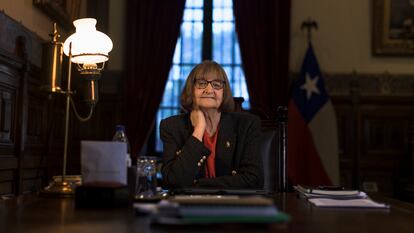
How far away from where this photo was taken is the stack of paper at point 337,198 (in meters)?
1.48

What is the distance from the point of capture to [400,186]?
171 inches

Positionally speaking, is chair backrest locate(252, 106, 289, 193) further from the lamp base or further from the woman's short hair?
the lamp base

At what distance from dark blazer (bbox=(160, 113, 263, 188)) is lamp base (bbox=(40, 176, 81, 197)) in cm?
46

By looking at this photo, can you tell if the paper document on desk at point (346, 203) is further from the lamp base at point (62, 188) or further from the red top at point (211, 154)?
the lamp base at point (62, 188)

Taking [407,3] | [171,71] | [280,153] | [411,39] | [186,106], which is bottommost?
[280,153]

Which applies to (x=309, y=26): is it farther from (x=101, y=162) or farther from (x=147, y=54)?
(x=101, y=162)

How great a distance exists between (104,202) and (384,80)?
13.4ft

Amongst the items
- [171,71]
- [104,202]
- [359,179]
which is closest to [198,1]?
[171,71]

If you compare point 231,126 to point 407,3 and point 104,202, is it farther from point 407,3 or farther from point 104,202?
point 407,3

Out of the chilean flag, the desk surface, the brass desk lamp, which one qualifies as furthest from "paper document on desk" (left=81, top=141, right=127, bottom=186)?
the chilean flag

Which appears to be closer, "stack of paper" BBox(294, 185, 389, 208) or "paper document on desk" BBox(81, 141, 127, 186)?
"paper document on desk" BBox(81, 141, 127, 186)

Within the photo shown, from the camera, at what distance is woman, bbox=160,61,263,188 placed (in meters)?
2.06

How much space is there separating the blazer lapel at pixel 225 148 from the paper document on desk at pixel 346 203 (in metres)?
0.62

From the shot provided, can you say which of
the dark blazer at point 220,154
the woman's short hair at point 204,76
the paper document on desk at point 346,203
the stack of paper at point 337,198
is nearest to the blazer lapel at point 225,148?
the dark blazer at point 220,154
